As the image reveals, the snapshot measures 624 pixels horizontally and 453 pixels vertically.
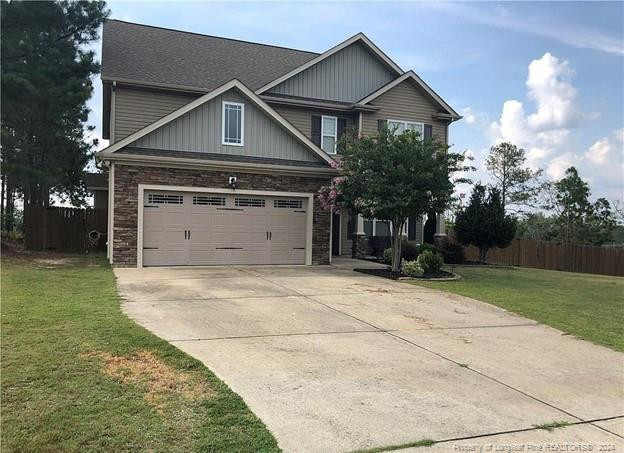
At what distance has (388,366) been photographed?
6168 mm

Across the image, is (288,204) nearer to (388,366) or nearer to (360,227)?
(360,227)

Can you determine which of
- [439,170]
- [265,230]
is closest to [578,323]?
[439,170]

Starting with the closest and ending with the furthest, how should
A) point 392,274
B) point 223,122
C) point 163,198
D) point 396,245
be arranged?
point 392,274
point 163,198
point 396,245
point 223,122

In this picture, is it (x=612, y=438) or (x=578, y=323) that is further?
(x=578, y=323)

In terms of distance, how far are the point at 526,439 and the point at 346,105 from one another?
62.4 feet

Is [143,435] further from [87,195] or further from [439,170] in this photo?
[87,195]

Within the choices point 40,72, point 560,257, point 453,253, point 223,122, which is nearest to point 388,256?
point 453,253

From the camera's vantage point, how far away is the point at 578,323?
369 inches

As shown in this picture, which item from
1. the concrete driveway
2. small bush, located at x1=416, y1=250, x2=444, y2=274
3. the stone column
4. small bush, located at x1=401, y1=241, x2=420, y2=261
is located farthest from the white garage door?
the stone column

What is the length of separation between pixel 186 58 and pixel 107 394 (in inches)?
768

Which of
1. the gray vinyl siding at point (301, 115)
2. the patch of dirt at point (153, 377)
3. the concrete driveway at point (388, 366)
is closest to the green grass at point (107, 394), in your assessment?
the patch of dirt at point (153, 377)

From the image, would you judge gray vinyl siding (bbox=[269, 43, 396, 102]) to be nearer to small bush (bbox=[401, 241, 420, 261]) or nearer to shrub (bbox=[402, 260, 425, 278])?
small bush (bbox=[401, 241, 420, 261])

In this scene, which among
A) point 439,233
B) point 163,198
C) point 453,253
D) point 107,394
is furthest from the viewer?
point 439,233

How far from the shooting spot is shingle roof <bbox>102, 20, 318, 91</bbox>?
20.0m
